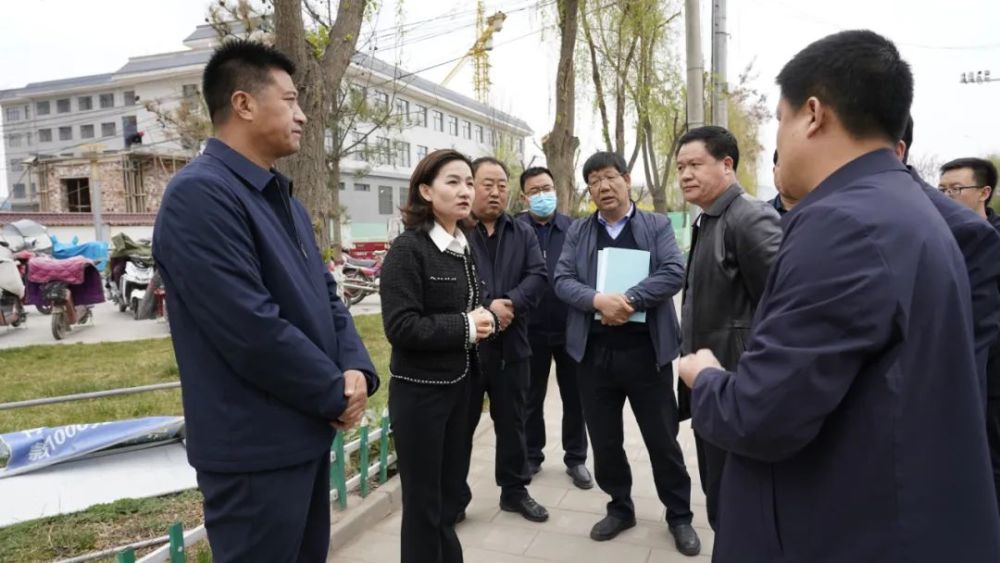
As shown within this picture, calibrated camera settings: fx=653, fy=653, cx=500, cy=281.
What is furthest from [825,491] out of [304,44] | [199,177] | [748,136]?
[748,136]

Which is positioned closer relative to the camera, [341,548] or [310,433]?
[310,433]

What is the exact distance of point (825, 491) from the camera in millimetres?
1271

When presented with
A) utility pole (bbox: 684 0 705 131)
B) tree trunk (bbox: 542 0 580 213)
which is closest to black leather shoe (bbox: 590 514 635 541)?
tree trunk (bbox: 542 0 580 213)

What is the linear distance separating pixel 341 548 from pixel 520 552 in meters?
0.88

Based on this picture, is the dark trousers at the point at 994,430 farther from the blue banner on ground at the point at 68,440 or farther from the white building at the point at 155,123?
the white building at the point at 155,123

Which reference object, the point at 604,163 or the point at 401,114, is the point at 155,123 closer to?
the point at 401,114

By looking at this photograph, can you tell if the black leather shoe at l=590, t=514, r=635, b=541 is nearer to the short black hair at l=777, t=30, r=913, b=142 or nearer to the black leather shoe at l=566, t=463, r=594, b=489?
the black leather shoe at l=566, t=463, r=594, b=489

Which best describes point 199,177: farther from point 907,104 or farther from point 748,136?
point 748,136

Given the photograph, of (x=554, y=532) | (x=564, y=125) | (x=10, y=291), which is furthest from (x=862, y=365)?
(x=10, y=291)

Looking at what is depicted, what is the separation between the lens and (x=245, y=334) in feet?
5.57

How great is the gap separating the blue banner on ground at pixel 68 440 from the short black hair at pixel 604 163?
2.77m

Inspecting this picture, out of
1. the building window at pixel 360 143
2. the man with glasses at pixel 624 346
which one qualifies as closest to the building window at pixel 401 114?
the building window at pixel 360 143

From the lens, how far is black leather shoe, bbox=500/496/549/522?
358 centimetres

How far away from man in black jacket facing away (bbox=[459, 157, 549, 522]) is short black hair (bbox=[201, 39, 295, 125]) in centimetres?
157
